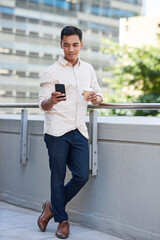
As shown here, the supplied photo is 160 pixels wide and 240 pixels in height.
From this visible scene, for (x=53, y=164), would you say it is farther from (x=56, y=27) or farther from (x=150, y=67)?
(x=56, y=27)

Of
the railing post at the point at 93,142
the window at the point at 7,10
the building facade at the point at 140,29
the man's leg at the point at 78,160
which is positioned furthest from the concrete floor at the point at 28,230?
the building facade at the point at 140,29

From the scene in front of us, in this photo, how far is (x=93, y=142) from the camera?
15.1ft

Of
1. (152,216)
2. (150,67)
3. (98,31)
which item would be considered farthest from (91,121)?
(98,31)

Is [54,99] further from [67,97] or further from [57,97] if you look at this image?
[67,97]

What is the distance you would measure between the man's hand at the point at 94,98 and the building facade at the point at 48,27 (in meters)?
23.3

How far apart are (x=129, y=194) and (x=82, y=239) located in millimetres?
576

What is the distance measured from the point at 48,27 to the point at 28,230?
40.0m

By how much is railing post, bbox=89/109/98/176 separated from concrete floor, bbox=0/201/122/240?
1.88 feet

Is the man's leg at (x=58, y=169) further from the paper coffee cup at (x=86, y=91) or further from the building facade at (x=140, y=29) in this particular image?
the building facade at (x=140, y=29)

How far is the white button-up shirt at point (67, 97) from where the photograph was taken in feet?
13.7

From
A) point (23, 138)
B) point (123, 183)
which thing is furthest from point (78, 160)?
point (23, 138)

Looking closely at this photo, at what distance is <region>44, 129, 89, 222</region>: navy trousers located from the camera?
165 inches

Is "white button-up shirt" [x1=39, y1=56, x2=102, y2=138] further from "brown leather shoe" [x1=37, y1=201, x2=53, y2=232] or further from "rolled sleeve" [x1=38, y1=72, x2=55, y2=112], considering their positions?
"brown leather shoe" [x1=37, y1=201, x2=53, y2=232]

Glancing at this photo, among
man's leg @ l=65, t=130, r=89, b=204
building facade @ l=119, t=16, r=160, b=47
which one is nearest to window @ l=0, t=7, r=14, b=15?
building facade @ l=119, t=16, r=160, b=47
